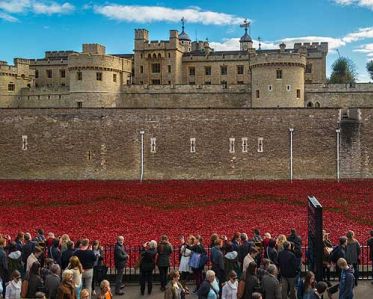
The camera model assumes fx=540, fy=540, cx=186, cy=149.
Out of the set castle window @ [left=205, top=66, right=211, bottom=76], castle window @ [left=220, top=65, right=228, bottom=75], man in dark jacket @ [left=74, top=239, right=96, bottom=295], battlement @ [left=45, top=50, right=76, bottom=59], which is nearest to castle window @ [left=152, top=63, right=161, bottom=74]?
castle window @ [left=205, top=66, right=211, bottom=76]

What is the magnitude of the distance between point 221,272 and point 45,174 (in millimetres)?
28859

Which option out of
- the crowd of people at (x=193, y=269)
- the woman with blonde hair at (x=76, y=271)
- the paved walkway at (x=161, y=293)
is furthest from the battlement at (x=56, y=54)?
the woman with blonde hair at (x=76, y=271)

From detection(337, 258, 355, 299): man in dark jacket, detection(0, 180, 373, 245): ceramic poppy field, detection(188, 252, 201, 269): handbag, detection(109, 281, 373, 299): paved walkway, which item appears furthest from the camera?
detection(0, 180, 373, 245): ceramic poppy field

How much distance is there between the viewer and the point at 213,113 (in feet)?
133

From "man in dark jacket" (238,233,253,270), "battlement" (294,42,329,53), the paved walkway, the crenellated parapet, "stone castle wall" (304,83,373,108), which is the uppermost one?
"battlement" (294,42,329,53)

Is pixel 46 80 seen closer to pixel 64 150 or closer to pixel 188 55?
pixel 188 55

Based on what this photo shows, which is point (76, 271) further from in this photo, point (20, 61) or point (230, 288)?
point (20, 61)

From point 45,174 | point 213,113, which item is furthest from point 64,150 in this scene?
point 213,113

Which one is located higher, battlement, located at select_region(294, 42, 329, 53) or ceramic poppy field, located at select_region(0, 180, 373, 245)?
battlement, located at select_region(294, 42, 329, 53)

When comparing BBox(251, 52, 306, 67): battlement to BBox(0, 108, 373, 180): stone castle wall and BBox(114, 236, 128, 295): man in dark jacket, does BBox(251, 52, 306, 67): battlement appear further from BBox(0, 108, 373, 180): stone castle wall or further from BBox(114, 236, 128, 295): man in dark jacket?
BBox(114, 236, 128, 295): man in dark jacket

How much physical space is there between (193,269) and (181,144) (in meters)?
25.9

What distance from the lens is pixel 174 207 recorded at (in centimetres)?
2919

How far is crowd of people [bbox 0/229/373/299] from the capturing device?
11961mm

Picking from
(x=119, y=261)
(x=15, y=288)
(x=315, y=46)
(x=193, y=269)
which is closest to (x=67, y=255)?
(x=119, y=261)
